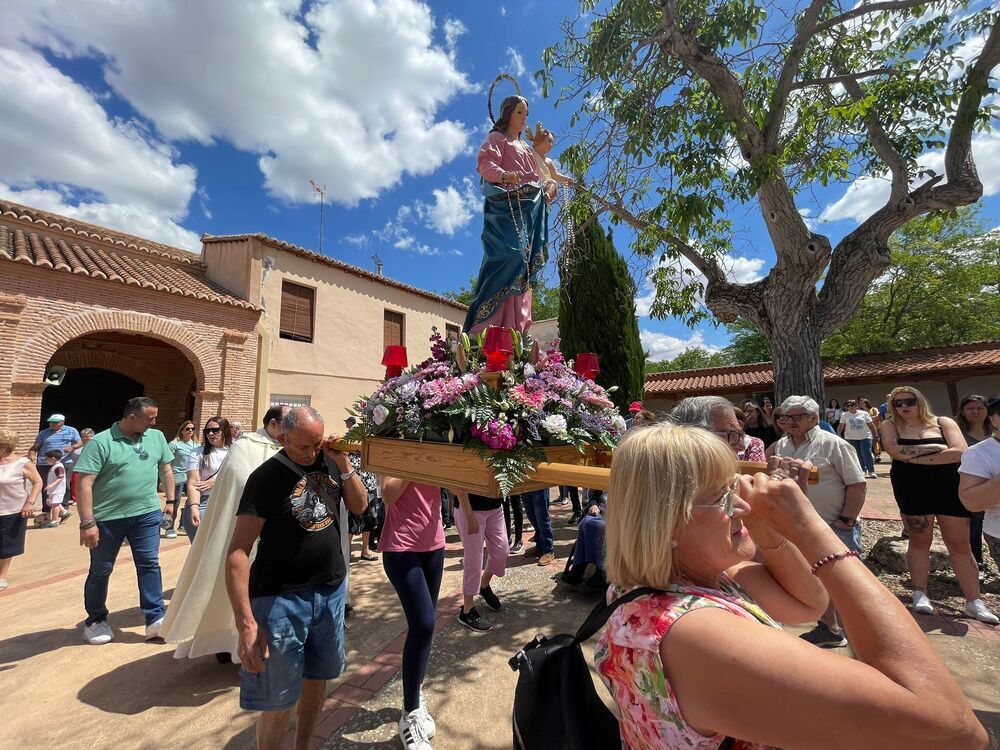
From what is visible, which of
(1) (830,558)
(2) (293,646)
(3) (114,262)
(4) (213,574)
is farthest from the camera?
(3) (114,262)

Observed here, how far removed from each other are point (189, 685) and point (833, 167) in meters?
8.39

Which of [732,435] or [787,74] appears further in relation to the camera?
[787,74]

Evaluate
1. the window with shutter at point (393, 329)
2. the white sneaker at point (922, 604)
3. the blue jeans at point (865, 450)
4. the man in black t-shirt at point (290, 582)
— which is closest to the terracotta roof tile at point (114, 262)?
the window with shutter at point (393, 329)

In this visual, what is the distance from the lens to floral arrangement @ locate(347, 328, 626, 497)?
1754 mm

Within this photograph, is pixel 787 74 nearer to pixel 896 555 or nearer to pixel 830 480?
pixel 830 480

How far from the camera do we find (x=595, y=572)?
4691 millimetres

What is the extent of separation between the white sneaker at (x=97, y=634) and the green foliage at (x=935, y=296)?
22.2m

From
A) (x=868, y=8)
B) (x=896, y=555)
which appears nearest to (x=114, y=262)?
(x=868, y=8)

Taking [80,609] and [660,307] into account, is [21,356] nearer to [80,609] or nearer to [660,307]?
[80,609]

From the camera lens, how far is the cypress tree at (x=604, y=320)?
11719 mm

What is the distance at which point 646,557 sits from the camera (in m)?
1.11

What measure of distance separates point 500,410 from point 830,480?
3.14 meters

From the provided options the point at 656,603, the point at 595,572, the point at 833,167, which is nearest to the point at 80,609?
the point at 595,572

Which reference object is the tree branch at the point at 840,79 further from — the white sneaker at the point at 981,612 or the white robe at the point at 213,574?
the white robe at the point at 213,574
